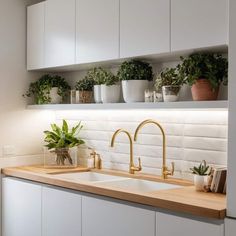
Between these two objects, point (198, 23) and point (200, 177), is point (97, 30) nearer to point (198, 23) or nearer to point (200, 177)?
point (198, 23)

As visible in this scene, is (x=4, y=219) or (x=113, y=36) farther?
(x=4, y=219)

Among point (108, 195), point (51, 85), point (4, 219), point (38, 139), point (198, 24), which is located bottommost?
point (4, 219)

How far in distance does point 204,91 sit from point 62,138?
1566 mm

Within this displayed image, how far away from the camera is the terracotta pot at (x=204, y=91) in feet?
8.82

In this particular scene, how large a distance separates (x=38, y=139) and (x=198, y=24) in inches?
80.6

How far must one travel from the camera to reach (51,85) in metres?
3.91

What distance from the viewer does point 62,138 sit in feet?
12.7

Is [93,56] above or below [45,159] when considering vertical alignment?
above

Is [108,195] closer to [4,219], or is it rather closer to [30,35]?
[4,219]

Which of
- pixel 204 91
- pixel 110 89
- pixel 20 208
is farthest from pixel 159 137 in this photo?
pixel 20 208

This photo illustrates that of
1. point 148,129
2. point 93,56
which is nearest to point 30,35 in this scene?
point 93,56

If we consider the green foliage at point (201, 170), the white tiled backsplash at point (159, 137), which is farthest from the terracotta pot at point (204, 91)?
the green foliage at point (201, 170)

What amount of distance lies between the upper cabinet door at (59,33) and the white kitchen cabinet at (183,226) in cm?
159

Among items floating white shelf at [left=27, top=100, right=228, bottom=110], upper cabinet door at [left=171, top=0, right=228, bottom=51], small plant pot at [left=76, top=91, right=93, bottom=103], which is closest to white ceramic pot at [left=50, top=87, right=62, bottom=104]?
floating white shelf at [left=27, top=100, right=228, bottom=110]
